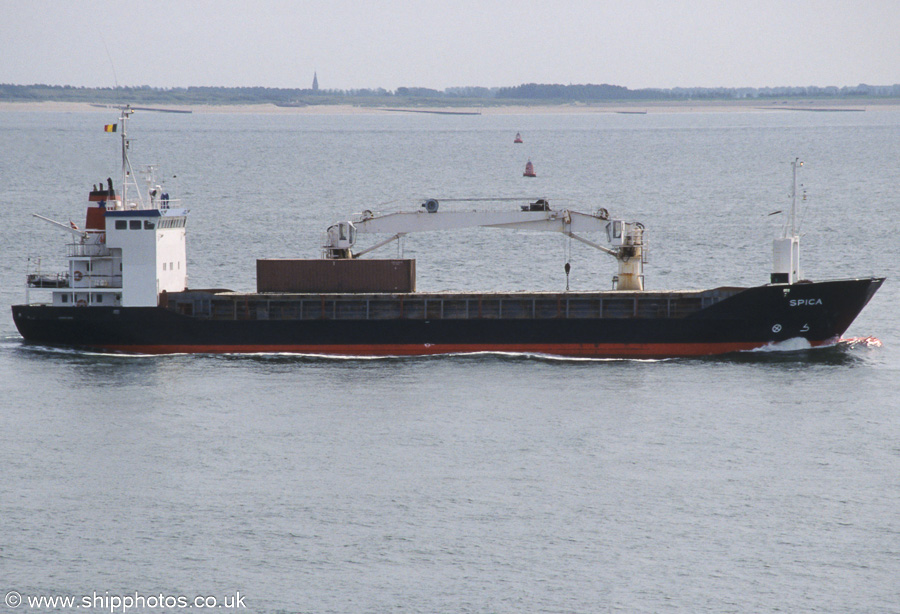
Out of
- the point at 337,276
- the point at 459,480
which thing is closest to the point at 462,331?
the point at 337,276

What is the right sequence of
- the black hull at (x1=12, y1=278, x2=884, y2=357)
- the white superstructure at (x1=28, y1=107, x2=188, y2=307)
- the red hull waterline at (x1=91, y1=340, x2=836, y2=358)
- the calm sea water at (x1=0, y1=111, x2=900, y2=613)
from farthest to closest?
the white superstructure at (x1=28, y1=107, x2=188, y2=307) → the red hull waterline at (x1=91, y1=340, x2=836, y2=358) → the black hull at (x1=12, y1=278, x2=884, y2=357) → the calm sea water at (x1=0, y1=111, x2=900, y2=613)

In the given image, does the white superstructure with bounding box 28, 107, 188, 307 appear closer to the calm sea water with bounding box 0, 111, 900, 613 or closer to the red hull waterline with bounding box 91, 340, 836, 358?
the red hull waterline with bounding box 91, 340, 836, 358

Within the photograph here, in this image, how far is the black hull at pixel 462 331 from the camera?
45.0 meters

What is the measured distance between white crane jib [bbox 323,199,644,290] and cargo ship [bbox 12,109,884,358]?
0.31ft

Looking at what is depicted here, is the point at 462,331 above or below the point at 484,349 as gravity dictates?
above

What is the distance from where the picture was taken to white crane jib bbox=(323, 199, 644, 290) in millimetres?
47188

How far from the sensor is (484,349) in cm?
4600

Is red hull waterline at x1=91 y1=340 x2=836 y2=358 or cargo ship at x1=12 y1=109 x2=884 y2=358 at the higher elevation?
cargo ship at x1=12 y1=109 x2=884 y2=358

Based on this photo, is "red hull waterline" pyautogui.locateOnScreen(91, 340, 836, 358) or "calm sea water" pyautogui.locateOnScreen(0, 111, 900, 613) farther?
"red hull waterline" pyautogui.locateOnScreen(91, 340, 836, 358)

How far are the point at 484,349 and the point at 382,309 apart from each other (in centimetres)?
464

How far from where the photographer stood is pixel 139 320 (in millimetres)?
45875

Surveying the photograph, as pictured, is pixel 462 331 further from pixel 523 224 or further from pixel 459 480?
pixel 459 480

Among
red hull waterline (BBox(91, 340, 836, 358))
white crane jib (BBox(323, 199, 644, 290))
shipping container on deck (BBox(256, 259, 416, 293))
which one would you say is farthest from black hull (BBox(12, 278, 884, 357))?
white crane jib (BBox(323, 199, 644, 290))

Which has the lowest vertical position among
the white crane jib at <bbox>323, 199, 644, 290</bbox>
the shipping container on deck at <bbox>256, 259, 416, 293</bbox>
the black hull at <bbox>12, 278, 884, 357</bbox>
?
the black hull at <bbox>12, 278, 884, 357</bbox>
